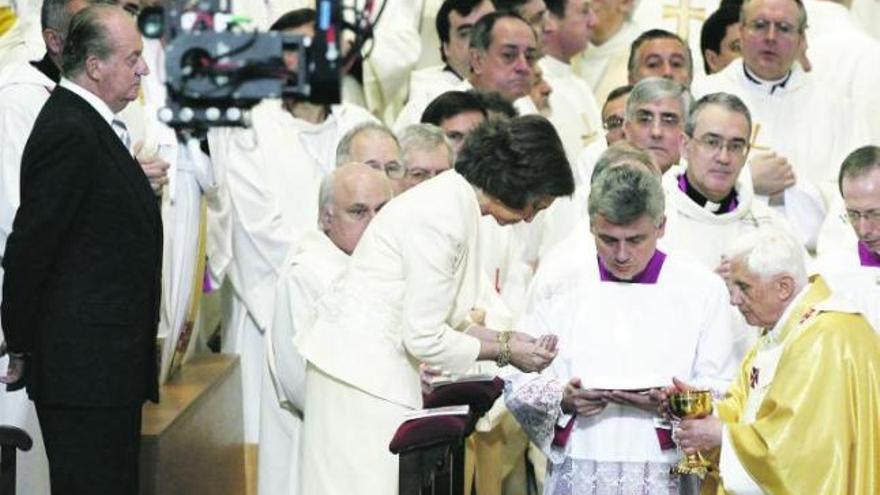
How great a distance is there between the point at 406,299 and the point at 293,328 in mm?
1029

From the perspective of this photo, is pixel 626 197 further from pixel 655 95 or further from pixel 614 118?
pixel 614 118

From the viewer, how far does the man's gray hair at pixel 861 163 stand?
8.03 meters

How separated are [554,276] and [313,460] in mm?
988

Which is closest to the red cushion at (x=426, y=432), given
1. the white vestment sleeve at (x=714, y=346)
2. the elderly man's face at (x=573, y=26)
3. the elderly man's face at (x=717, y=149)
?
the white vestment sleeve at (x=714, y=346)

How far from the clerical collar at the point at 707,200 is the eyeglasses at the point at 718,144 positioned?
22cm

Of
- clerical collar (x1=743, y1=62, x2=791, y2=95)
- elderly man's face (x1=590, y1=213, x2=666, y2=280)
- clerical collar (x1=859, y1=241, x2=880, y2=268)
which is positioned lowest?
clerical collar (x1=859, y1=241, x2=880, y2=268)

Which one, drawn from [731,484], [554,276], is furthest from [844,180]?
Answer: [731,484]

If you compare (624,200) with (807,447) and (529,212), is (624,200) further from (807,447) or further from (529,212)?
(807,447)

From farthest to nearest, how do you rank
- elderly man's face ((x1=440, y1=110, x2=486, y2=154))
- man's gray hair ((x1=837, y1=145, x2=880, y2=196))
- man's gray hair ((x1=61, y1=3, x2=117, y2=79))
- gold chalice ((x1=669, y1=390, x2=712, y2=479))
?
elderly man's face ((x1=440, y1=110, x2=486, y2=154)), man's gray hair ((x1=837, y1=145, x2=880, y2=196)), man's gray hair ((x1=61, y1=3, x2=117, y2=79)), gold chalice ((x1=669, y1=390, x2=712, y2=479))

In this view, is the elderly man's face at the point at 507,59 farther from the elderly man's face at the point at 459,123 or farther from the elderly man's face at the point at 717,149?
the elderly man's face at the point at 717,149

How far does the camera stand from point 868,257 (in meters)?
8.18

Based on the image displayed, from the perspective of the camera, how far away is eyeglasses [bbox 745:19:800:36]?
9.58m

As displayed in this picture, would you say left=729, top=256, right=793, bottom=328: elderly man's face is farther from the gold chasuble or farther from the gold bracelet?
the gold bracelet

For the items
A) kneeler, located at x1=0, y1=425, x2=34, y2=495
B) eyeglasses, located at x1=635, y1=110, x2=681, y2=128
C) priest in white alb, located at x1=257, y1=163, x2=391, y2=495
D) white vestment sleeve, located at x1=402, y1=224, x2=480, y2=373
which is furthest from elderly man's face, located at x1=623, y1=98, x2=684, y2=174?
kneeler, located at x1=0, y1=425, x2=34, y2=495
